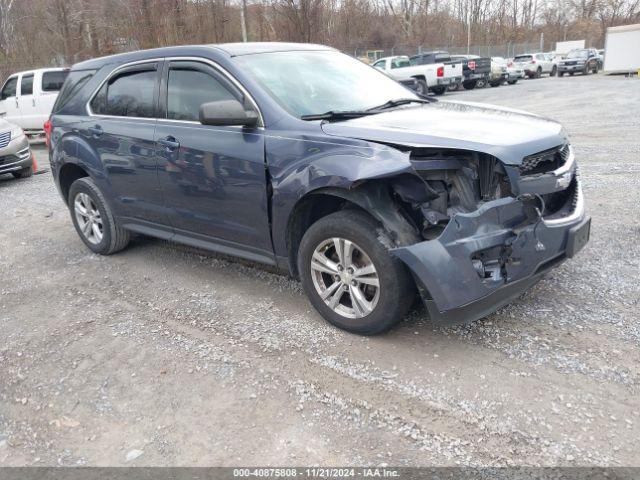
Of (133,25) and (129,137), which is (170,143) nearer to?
(129,137)

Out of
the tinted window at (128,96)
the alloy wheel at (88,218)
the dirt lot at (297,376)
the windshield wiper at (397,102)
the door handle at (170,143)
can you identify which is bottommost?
the dirt lot at (297,376)

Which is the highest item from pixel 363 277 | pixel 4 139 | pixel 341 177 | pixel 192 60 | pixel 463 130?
pixel 192 60

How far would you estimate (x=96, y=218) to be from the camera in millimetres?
5699

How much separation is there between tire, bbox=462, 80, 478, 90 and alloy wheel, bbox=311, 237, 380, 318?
25.2m

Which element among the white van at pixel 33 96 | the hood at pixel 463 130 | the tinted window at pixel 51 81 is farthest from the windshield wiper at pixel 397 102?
the tinted window at pixel 51 81

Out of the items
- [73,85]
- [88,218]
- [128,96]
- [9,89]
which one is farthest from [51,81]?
[128,96]

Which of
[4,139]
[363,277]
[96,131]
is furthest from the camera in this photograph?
[4,139]

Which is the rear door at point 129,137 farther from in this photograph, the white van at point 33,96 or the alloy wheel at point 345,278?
the white van at point 33,96

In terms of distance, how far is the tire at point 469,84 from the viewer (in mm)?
26919

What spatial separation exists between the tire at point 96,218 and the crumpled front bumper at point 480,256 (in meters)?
3.37

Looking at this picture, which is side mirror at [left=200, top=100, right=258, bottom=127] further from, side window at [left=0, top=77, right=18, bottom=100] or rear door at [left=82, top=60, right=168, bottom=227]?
side window at [left=0, top=77, right=18, bottom=100]

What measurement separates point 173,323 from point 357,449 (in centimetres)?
197

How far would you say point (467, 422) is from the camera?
281 cm

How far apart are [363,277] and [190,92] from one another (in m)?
2.15
